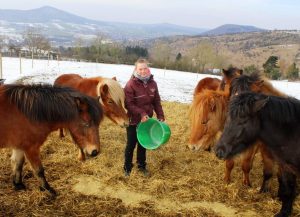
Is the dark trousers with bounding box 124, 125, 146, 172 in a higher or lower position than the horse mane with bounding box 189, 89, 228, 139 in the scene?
lower

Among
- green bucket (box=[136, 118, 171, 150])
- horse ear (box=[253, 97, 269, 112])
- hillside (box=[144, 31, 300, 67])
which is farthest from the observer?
hillside (box=[144, 31, 300, 67])

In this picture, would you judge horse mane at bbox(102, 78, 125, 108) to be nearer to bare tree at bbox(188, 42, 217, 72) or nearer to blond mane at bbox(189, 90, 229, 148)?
blond mane at bbox(189, 90, 229, 148)

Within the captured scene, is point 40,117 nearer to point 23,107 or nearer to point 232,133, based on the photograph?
point 23,107

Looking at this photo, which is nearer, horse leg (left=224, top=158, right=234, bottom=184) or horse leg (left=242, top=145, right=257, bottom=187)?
horse leg (left=242, top=145, right=257, bottom=187)

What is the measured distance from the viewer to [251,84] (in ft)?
16.1

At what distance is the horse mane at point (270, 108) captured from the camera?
3.46 m

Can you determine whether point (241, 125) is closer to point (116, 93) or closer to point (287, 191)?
point (287, 191)

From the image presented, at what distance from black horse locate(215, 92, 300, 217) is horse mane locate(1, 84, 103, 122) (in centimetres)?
175

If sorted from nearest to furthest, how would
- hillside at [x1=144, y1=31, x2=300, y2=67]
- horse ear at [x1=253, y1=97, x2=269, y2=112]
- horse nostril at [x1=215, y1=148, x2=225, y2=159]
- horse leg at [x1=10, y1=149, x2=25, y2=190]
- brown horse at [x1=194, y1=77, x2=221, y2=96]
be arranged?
horse ear at [x1=253, y1=97, x2=269, y2=112] → horse nostril at [x1=215, y1=148, x2=225, y2=159] → horse leg at [x1=10, y1=149, x2=25, y2=190] → brown horse at [x1=194, y1=77, x2=221, y2=96] → hillside at [x1=144, y1=31, x2=300, y2=67]

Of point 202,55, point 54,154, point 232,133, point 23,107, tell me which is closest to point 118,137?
point 54,154

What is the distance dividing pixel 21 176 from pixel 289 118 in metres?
3.63

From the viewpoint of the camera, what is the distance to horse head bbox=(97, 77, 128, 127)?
5.57m

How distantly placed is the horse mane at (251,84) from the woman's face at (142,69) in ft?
4.21

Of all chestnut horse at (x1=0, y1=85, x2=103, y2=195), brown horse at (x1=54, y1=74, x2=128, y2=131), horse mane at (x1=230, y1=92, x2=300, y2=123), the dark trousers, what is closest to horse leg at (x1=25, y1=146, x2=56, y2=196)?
chestnut horse at (x1=0, y1=85, x2=103, y2=195)
